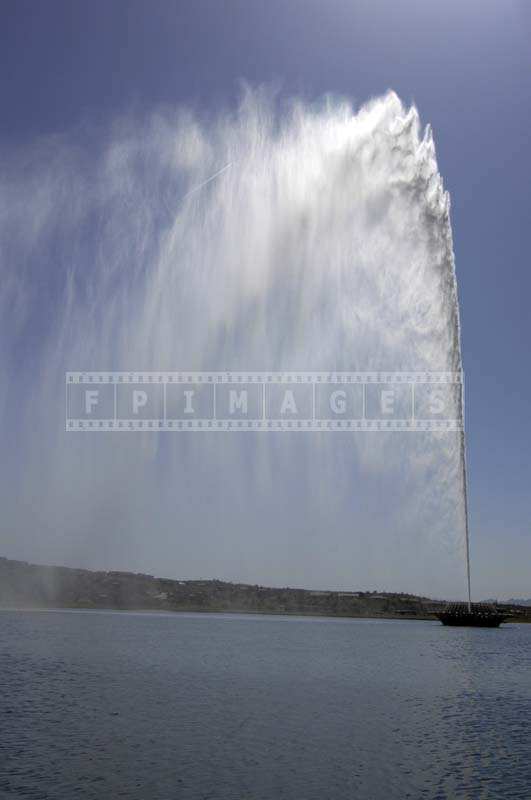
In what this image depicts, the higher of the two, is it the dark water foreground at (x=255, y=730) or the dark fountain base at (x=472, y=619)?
the dark water foreground at (x=255, y=730)

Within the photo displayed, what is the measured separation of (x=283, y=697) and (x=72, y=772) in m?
14.6

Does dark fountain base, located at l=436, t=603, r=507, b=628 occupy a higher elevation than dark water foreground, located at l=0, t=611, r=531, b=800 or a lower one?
lower

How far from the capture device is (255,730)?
73.7ft

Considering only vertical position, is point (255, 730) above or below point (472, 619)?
above

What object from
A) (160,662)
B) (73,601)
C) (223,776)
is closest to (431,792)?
(223,776)

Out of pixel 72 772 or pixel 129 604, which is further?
pixel 129 604

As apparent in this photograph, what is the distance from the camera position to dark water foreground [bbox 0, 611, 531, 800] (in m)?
16.4

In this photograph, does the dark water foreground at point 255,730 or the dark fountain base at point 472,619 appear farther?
the dark fountain base at point 472,619

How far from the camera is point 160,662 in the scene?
42969 mm

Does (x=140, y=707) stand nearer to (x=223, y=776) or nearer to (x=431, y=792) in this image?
(x=223, y=776)

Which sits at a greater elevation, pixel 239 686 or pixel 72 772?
pixel 72 772

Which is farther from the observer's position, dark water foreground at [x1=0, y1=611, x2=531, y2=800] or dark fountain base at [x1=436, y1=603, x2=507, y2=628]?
dark fountain base at [x1=436, y1=603, x2=507, y2=628]

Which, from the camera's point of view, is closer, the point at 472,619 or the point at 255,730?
the point at 255,730

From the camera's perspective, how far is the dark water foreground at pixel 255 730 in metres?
16.4
